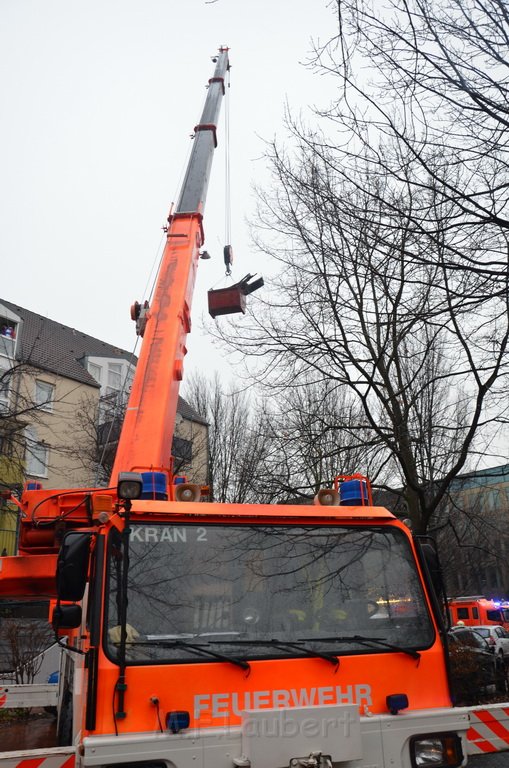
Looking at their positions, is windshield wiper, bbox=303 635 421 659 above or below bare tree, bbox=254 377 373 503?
below

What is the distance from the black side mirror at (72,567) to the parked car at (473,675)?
27.0ft

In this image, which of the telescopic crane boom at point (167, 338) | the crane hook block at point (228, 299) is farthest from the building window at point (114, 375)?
the crane hook block at point (228, 299)

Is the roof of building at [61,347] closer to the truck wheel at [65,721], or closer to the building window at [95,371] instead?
the building window at [95,371]

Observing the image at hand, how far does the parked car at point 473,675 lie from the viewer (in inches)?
432

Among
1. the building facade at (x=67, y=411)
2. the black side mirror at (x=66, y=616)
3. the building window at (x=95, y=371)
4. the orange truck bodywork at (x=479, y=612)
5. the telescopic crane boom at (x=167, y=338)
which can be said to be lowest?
the black side mirror at (x=66, y=616)

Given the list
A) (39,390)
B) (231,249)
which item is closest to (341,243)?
(231,249)

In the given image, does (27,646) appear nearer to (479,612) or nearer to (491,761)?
(491,761)

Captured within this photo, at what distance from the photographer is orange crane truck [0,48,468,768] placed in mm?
3475

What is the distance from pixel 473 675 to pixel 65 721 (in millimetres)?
7980

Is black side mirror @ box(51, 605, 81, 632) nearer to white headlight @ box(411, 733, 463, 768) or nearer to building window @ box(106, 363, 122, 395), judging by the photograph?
white headlight @ box(411, 733, 463, 768)

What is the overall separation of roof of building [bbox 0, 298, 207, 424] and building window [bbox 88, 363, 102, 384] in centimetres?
33

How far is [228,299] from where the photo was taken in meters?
8.37

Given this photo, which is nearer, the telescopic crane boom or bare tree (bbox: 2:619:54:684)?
the telescopic crane boom

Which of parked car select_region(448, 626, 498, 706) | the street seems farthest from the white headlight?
parked car select_region(448, 626, 498, 706)
